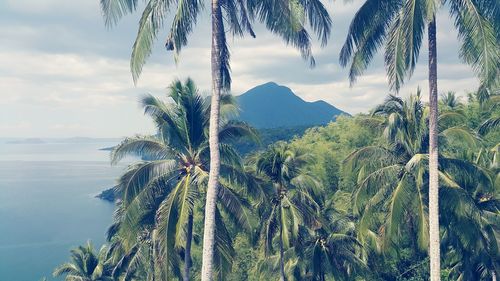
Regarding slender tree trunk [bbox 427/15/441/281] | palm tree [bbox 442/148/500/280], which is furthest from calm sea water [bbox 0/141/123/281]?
slender tree trunk [bbox 427/15/441/281]

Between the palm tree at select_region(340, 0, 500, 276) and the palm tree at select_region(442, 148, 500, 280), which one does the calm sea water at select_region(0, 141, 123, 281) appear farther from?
the palm tree at select_region(340, 0, 500, 276)

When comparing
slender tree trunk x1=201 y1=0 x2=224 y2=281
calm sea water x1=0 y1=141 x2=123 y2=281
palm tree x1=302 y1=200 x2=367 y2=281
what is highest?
slender tree trunk x1=201 y1=0 x2=224 y2=281

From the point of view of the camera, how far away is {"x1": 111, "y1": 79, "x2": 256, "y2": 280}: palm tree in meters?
14.8

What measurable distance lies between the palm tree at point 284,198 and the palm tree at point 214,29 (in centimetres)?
736

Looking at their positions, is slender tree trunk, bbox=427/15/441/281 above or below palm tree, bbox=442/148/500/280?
above

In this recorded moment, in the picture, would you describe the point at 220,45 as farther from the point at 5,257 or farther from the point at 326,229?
the point at 5,257

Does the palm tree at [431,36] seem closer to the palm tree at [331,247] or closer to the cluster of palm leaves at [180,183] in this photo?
the cluster of palm leaves at [180,183]

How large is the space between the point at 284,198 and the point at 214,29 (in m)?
9.77

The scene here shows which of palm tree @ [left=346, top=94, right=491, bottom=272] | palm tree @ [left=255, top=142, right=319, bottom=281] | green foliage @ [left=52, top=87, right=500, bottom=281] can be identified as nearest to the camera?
green foliage @ [left=52, top=87, right=500, bottom=281]

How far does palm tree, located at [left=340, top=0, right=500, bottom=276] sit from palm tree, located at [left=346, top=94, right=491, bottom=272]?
3216 mm

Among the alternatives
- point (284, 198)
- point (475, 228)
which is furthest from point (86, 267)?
point (475, 228)

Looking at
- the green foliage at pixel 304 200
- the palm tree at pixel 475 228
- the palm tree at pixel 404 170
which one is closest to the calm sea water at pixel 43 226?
the green foliage at pixel 304 200

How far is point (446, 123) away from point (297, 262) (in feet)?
33.5

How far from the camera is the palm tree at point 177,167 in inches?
581
